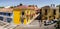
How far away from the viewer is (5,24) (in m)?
4.76

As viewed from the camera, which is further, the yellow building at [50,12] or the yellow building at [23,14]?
the yellow building at [23,14]

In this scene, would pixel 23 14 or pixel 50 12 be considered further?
pixel 23 14

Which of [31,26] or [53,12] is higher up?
[53,12]

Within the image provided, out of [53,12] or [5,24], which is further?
[5,24]

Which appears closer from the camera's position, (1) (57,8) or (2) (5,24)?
(1) (57,8)

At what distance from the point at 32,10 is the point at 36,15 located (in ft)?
0.49

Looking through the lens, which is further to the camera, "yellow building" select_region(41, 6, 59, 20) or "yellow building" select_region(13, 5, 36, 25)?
"yellow building" select_region(13, 5, 36, 25)

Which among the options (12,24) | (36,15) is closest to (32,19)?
(36,15)

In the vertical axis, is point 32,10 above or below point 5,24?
above

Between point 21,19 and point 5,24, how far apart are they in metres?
0.41

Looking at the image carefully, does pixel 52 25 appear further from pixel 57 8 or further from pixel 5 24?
pixel 5 24

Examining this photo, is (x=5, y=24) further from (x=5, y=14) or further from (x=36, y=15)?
(x=36, y=15)

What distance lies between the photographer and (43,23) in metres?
4.62

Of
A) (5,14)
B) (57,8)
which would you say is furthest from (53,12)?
(5,14)
